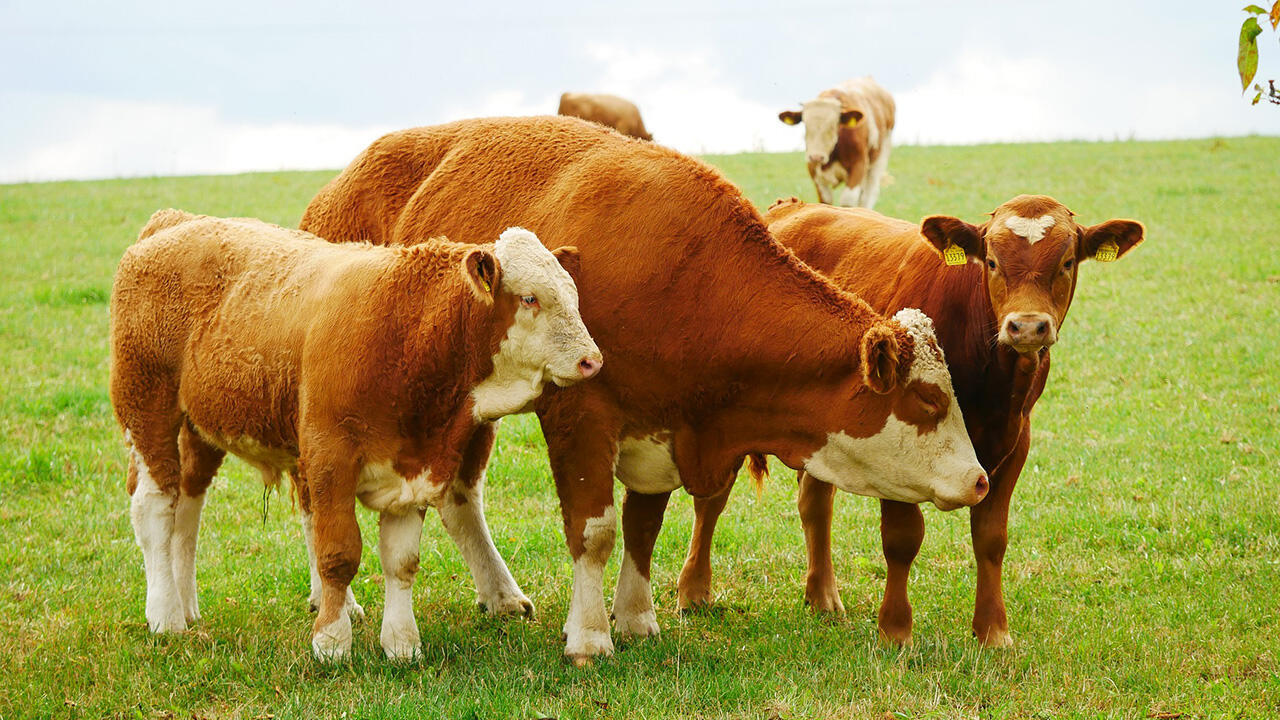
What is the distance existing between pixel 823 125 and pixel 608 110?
299 inches

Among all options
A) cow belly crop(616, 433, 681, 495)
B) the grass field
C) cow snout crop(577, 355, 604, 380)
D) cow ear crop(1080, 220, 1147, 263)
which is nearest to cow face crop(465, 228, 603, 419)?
cow snout crop(577, 355, 604, 380)

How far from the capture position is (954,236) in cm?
573

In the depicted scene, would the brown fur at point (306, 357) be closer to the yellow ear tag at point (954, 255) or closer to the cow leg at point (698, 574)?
the cow leg at point (698, 574)

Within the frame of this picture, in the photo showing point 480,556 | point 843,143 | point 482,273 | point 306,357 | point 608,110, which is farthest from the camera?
point 608,110

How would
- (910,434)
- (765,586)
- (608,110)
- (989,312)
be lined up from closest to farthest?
1. (910,434)
2. (989,312)
3. (765,586)
4. (608,110)

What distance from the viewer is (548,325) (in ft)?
16.9

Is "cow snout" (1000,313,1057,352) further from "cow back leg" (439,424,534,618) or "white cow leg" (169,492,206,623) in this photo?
"white cow leg" (169,492,206,623)

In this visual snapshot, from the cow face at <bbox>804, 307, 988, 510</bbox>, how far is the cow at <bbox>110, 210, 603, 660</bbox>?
1228 millimetres

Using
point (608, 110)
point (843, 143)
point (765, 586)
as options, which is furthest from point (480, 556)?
point (608, 110)

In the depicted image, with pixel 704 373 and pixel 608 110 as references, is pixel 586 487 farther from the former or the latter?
pixel 608 110

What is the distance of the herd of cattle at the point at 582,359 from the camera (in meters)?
5.29

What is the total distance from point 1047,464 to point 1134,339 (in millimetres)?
4116

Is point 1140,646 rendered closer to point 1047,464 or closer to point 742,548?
point 742,548

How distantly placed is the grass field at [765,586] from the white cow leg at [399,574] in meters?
0.11
